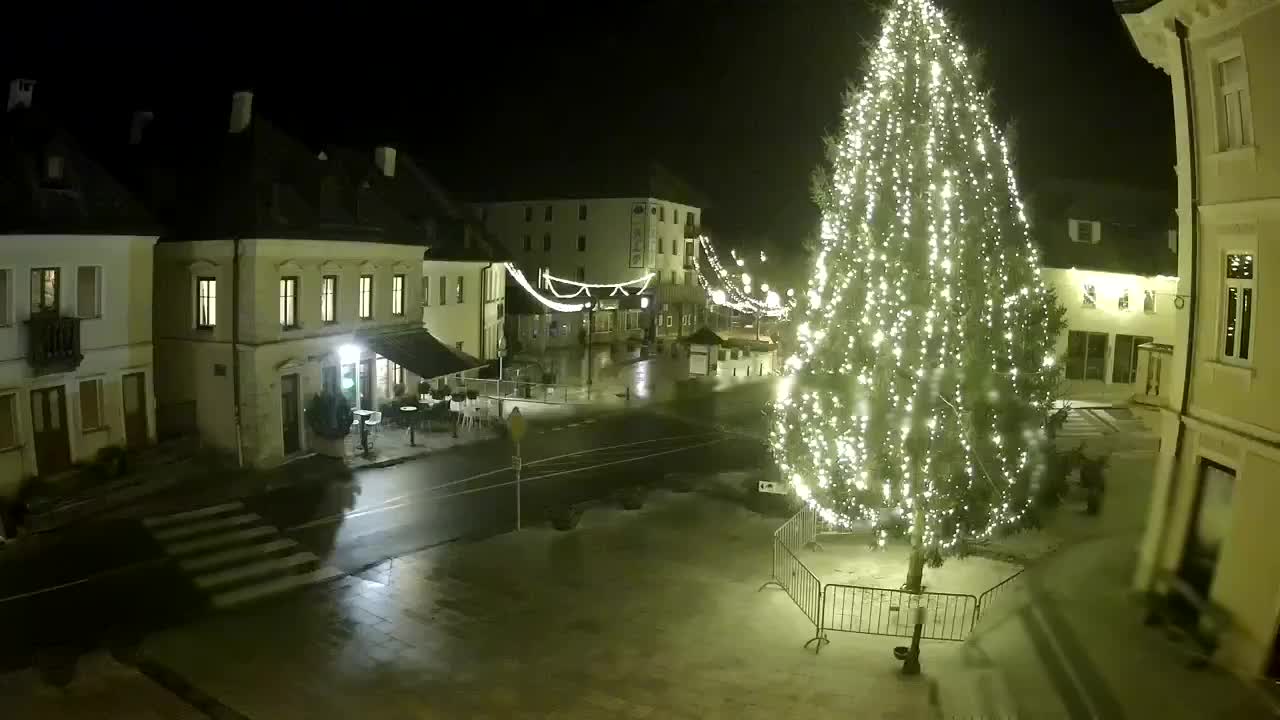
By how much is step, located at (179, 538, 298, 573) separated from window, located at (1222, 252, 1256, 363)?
54.6 feet

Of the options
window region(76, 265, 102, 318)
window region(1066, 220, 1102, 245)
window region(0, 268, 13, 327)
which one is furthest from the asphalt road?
window region(1066, 220, 1102, 245)

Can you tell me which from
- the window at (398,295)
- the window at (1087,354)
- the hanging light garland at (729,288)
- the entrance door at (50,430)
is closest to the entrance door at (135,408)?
the entrance door at (50,430)

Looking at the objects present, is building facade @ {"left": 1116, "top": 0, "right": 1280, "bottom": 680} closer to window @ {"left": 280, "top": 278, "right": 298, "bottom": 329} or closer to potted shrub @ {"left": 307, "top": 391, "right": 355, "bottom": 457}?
potted shrub @ {"left": 307, "top": 391, "right": 355, "bottom": 457}

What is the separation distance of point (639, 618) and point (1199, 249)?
979 centimetres

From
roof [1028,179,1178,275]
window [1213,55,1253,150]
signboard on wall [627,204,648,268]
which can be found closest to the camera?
window [1213,55,1253,150]

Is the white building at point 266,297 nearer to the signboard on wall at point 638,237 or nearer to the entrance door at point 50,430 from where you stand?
the entrance door at point 50,430

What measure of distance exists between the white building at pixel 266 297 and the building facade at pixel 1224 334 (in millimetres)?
21107

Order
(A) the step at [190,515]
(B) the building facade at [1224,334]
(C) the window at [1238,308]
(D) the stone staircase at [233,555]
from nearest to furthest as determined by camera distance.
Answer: (B) the building facade at [1224,334], (C) the window at [1238,308], (D) the stone staircase at [233,555], (A) the step at [190,515]

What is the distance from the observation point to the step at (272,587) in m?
16.6

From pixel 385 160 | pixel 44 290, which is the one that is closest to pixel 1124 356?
pixel 385 160

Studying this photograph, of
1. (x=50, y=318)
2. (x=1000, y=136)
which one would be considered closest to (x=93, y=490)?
(x=50, y=318)

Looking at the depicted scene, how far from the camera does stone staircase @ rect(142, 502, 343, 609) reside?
17.2 metres

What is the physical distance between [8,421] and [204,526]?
5.48 meters

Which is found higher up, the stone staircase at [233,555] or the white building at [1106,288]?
the white building at [1106,288]
